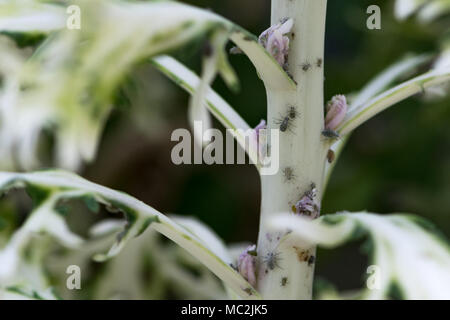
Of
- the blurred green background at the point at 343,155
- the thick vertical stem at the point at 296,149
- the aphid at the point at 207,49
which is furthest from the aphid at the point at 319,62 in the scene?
the blurred green background at the point at 343,155

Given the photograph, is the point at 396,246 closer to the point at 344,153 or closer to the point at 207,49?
the point at 207,49

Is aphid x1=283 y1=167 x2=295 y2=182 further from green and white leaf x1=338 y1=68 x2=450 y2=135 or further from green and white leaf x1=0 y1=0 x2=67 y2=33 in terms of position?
green and white leaf x1=0 y1=0 x2=67 y2=33

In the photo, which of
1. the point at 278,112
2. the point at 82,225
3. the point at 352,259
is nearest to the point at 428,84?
the point at 278,112

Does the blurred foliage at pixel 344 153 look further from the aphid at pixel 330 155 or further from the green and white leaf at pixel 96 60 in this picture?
the green and white leaf at pixel 96 60

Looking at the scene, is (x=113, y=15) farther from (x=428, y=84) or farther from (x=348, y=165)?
(x=348, y=165)

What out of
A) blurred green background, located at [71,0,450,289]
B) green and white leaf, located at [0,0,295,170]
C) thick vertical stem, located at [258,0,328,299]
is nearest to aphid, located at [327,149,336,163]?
thick vertical stem, located at [258,0,328,299]
